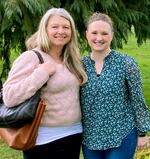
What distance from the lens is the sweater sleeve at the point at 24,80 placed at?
4051 mm

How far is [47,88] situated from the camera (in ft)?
13.6

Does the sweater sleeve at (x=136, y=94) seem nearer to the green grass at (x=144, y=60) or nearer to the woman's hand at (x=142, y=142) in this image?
the woman's hand at (x=142, y=142)

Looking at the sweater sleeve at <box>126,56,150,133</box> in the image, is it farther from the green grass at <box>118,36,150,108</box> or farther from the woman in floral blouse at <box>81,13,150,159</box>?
the green grass at <box>118,36,150,108</box>

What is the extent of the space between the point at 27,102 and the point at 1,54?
5.82 meters

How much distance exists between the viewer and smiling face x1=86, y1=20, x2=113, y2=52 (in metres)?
4.15

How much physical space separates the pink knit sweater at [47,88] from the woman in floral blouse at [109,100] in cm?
9

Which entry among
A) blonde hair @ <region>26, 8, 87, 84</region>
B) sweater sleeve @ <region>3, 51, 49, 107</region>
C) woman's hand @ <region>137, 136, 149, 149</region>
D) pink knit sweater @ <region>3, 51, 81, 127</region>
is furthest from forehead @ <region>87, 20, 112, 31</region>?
woman's hand @ <region>137, 136, 149, 149</region>

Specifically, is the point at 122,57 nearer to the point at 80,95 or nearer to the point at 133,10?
the point at 80,95

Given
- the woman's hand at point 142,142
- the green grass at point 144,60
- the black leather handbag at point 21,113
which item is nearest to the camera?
the black leather handbag at point 21,113

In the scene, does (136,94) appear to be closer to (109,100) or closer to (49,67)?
(109,100)

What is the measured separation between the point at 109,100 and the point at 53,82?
426mm

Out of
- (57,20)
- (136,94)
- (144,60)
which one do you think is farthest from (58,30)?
(144,60)

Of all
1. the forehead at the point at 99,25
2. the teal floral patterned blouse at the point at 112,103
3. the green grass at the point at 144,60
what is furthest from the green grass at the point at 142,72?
the forehead at the point at 99,25

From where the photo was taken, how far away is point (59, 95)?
4.17m
